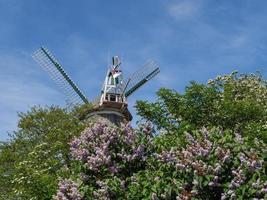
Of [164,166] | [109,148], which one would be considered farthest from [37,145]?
[164,166]

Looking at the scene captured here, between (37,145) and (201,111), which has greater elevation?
(37,145)

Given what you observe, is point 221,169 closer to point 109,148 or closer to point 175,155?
point 175,155

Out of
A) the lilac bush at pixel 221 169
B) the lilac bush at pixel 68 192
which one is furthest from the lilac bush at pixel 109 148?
the lilac bush at pixel 221 169

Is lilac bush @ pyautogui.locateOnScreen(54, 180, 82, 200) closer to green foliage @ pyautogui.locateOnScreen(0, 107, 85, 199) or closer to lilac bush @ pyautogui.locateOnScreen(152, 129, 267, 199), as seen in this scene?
lilac bush @ pyautogui.locateOnScreen(152, 129, 267, 199)

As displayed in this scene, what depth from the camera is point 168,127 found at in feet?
77.5

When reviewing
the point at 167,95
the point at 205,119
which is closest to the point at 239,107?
the point at 205,119

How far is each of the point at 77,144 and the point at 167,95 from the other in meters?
7.77

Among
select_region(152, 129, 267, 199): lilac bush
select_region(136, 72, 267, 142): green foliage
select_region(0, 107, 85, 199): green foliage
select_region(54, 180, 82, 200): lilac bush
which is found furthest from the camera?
select_region(0, 107, 85, 199): green foliage

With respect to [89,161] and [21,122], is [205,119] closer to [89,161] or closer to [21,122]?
[89,161]

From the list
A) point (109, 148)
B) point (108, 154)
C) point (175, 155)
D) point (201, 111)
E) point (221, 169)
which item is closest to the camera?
point (221, 169)

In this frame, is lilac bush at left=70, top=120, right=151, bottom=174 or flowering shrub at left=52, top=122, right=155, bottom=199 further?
lilac bush at left=70, top=120, right=151, bottom=174

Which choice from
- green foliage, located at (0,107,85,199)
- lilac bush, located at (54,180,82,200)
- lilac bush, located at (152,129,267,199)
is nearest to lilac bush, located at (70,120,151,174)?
lilac bush, located at (54,180,82,200)

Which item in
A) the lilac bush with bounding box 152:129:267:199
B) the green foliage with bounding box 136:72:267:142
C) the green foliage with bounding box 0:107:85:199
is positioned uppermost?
the green foliage with bounding box 0:107:85:199

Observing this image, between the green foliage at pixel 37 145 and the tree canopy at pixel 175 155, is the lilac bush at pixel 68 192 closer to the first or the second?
the tree canopy at pixel 175 155
